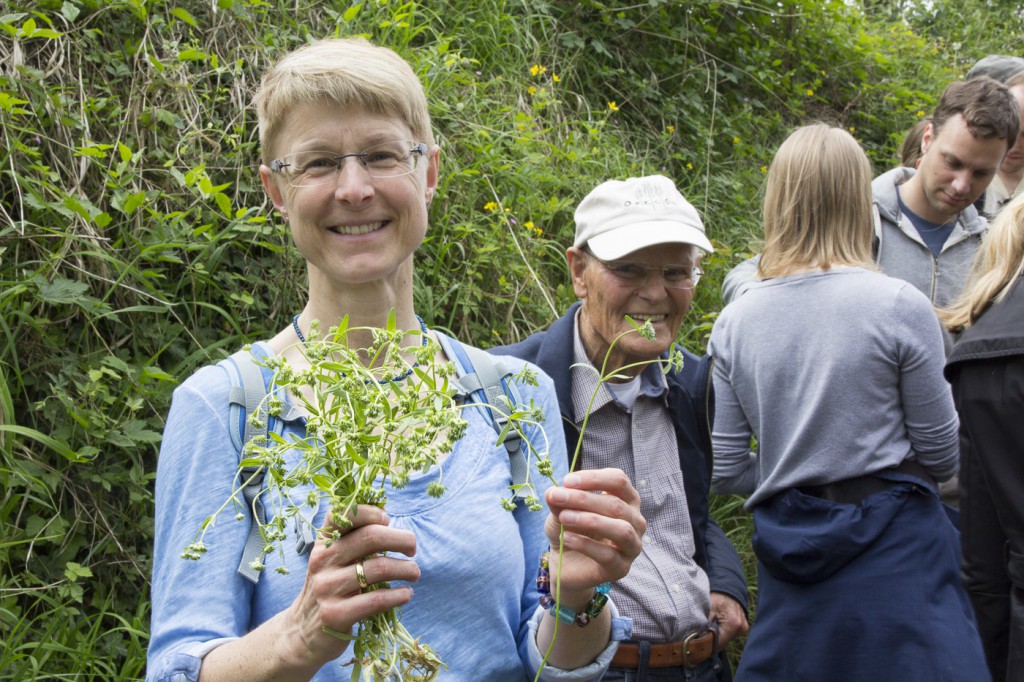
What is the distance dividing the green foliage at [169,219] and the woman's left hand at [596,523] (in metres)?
1.87

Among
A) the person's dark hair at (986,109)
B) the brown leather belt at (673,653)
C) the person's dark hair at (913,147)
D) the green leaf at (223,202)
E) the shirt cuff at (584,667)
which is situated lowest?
the brown leather belt at (673,653)

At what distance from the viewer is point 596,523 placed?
1535mm

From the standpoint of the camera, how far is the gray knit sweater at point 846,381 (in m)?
2.79

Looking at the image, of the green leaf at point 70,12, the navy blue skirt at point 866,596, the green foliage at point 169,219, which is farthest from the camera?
A: the green leaf at point 70,12

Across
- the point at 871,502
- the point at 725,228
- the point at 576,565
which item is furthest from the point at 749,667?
the point at 725,228

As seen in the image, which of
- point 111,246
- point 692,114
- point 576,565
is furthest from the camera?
point 692,114

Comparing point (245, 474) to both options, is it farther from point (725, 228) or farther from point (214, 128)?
point (725, 228)

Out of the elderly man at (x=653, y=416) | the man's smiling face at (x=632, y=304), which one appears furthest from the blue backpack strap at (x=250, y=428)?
the man's smiling face at (x=632, y=304)

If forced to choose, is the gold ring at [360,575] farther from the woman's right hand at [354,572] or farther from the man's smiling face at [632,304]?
the man's smiling face at [632,304]

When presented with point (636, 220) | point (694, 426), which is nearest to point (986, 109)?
point (636, 220)

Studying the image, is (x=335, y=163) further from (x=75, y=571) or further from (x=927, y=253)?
(x=927, y=253)

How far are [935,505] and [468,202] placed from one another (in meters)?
2.53

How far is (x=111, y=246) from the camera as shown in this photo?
3588 mm

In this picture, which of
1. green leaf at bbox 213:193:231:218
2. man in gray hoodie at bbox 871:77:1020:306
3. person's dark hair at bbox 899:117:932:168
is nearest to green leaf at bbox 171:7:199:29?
green leaf at bbox 213:193:231:218
